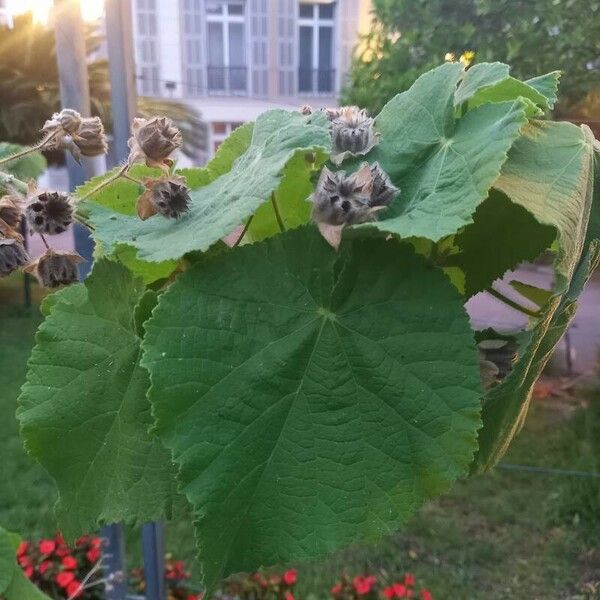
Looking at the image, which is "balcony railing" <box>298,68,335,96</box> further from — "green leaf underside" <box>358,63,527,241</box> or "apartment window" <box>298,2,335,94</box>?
"green leaf underside" <box>358,63,527,241</box>

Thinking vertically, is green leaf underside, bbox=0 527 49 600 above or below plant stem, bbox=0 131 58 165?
below

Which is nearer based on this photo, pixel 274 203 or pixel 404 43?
pixel 274 203

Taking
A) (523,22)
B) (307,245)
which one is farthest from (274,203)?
(523,22)

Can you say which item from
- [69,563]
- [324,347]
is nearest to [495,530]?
[69,563]

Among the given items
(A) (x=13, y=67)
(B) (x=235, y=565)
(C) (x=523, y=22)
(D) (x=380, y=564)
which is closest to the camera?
(B) (x=235, y=565)

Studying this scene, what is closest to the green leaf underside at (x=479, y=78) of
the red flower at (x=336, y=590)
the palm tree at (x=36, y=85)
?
the red flower at (x=336, y=590)

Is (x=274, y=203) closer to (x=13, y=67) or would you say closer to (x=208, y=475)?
(x=208, y=475)

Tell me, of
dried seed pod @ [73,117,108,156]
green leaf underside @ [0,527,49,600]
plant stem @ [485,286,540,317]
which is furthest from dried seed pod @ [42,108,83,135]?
green leaf underside @ [0,527,49,600]

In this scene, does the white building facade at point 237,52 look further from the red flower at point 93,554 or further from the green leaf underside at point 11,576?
the green leaf underside at point 11,576
